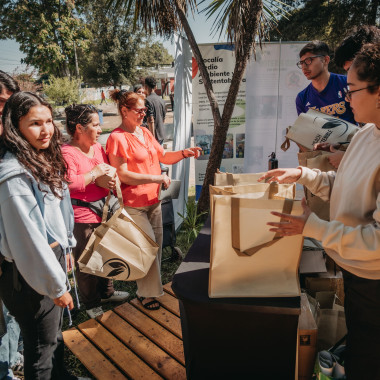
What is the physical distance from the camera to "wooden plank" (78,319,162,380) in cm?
199

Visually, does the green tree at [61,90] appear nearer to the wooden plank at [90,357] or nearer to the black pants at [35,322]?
the wooden plank at [90,357]

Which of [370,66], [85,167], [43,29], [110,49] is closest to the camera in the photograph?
[370,66]

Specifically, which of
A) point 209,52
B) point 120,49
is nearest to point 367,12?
point 209,52

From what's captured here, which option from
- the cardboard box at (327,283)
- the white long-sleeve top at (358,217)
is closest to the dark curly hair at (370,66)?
the white long-sleeve top at (358,217)

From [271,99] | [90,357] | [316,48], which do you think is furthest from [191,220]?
[316,48]

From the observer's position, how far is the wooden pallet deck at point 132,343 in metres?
2.01

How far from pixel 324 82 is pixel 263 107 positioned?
1.99 meters

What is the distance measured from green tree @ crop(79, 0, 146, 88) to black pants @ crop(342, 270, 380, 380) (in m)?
26.9

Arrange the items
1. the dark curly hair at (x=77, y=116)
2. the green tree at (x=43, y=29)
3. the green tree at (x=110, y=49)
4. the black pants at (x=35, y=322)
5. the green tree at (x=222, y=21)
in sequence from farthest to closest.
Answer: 1. the green tree at (x=110, y=49)
2. the green tree at (x=43, y=29)
3. the green tree at (x=222, y=21)
4. the dark curly hair at (x=77, y=116)
5. the black pants at (x=35, y=322)

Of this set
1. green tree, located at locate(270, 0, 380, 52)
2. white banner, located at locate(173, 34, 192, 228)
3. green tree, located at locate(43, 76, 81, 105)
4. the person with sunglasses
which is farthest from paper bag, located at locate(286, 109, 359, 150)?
green tree, located at locate(43, 76, 81, 105)

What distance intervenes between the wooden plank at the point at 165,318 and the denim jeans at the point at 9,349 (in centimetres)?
93

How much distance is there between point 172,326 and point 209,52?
144 inches

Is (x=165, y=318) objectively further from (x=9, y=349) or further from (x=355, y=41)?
(x=355, y=41)

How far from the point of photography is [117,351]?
85.9 inches
